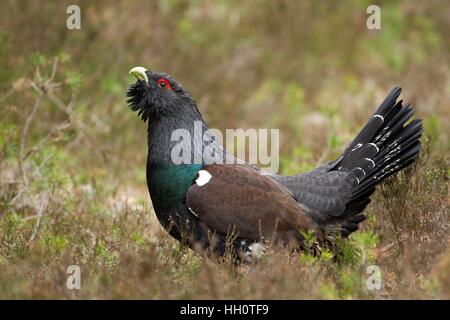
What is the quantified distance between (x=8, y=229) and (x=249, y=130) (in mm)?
5168

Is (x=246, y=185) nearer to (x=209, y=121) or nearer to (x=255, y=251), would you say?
(x=255, y=251)

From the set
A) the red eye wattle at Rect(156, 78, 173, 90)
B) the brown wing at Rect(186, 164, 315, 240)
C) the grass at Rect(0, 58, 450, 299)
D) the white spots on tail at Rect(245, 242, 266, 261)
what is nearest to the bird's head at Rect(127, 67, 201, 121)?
the red eye wattle at Rect(156, 78, 173, 90)

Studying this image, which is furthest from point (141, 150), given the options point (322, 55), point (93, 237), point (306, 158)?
point (322, 55)

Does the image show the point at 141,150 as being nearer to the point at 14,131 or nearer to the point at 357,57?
the point at 14,131

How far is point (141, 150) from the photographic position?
9.57 metres

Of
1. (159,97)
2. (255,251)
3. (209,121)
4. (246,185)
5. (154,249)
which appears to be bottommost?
(154,249)

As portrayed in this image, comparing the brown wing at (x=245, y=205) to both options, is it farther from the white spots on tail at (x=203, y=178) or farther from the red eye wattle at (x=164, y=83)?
the red eye wattle at (x=164, y=83)

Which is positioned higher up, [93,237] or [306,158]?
[306,158]

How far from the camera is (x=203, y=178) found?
5773 mm

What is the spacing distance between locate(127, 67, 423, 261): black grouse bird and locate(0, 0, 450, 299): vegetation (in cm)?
20

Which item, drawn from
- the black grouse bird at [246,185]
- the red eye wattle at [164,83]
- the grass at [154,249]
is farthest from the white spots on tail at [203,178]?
the red eye wattle at [164,83]

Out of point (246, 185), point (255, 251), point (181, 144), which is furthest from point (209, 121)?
point (255, 251)

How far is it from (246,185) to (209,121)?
460 cm
